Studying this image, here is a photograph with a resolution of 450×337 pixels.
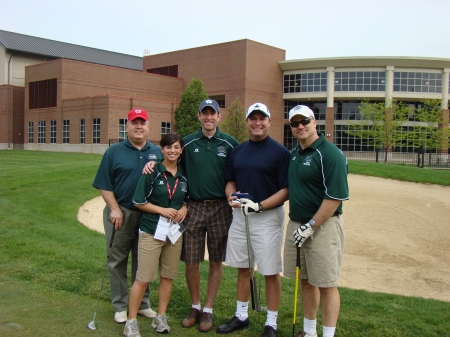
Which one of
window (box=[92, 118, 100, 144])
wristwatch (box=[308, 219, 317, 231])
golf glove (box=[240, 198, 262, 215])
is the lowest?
wristwatch (box=[308, 219, 317, 231])

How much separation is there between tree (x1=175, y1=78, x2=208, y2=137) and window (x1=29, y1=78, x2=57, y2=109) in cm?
1424

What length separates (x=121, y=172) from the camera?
4867 mm

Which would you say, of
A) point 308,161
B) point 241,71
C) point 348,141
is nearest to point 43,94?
point 241,71

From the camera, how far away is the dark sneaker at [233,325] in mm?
4527

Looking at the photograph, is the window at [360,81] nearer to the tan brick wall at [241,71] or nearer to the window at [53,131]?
the tan brick wall at [241,71]

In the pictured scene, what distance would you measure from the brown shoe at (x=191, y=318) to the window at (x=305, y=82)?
49.7m

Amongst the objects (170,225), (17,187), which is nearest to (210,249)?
(170,225)

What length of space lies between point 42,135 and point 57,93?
5391 mm

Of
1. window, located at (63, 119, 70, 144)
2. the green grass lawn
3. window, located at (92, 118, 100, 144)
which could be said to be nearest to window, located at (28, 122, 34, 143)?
window, located at (63, 119, 70, 144)

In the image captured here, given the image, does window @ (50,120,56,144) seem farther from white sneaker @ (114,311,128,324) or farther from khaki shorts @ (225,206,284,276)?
khaki shorts @ (225,206,284,276)

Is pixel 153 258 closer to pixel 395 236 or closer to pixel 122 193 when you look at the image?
pixel 122 193

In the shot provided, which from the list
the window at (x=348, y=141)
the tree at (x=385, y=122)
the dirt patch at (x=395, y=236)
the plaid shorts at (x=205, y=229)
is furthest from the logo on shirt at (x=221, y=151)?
the window at (x=348, y=141)

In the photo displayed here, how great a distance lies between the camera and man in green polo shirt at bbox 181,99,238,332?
189 inches

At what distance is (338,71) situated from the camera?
51438 mm
